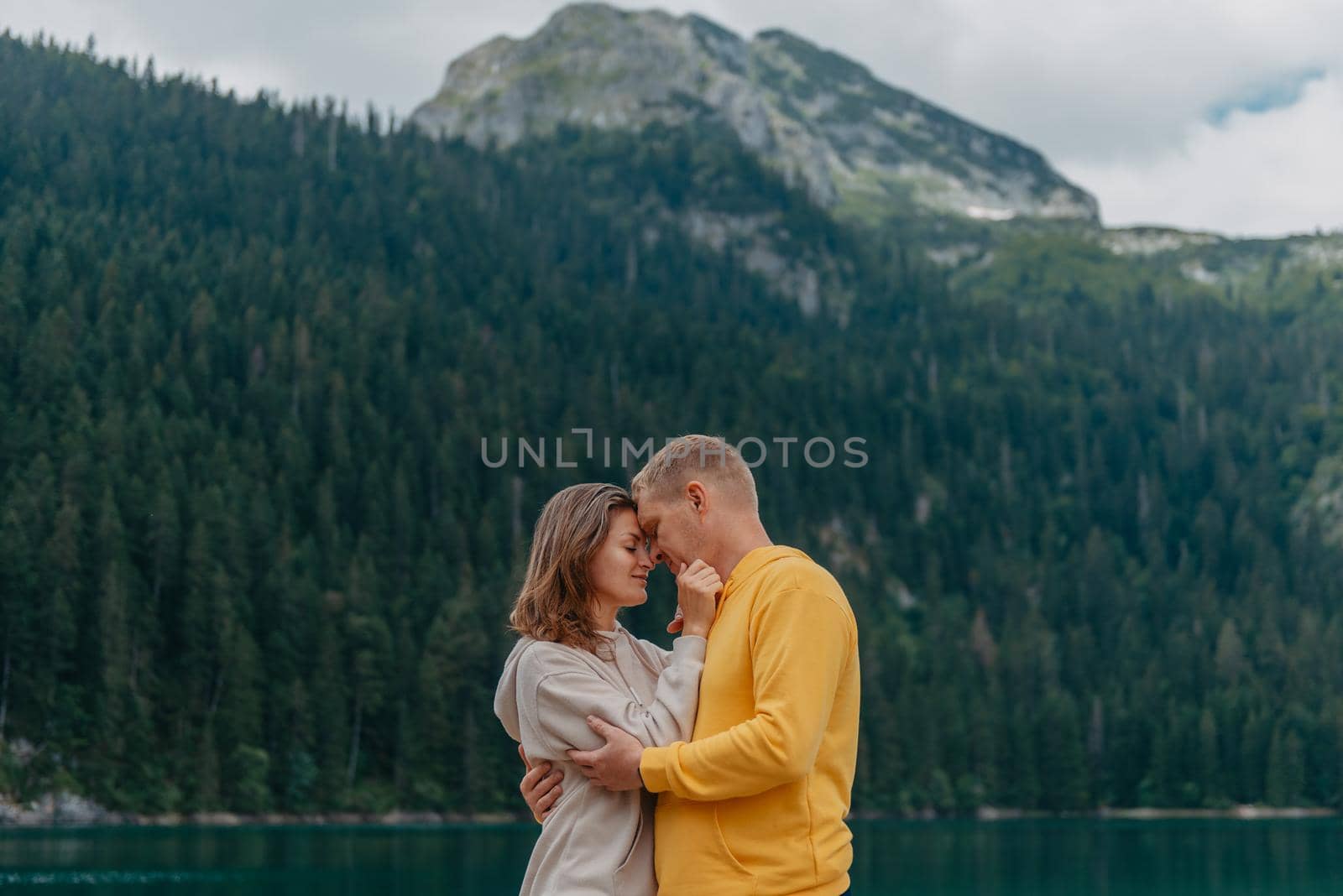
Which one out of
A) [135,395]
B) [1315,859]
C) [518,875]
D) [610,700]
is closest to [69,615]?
[135,395]

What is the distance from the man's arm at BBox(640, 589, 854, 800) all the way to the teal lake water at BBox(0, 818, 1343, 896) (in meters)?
48.0

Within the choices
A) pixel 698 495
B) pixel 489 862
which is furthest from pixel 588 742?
pixel 489 862

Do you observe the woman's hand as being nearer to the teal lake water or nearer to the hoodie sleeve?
the hoodie sleeve

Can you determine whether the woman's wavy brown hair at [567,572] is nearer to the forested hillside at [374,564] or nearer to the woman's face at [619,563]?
the woman's face at [619,563]

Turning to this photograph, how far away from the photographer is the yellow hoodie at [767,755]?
689cm

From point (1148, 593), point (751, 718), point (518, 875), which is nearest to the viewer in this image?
point (751, 718)

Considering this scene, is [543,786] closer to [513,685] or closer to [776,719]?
[513,685]

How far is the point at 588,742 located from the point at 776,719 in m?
0.94

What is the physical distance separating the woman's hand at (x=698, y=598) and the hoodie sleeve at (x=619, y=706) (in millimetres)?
72

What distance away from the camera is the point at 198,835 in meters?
86.2

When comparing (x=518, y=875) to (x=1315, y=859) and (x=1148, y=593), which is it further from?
(x=1148, y=593)

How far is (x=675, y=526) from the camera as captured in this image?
25.1ft

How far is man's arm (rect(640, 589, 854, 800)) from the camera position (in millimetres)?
6844

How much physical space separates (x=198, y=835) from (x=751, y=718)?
85094 mm
